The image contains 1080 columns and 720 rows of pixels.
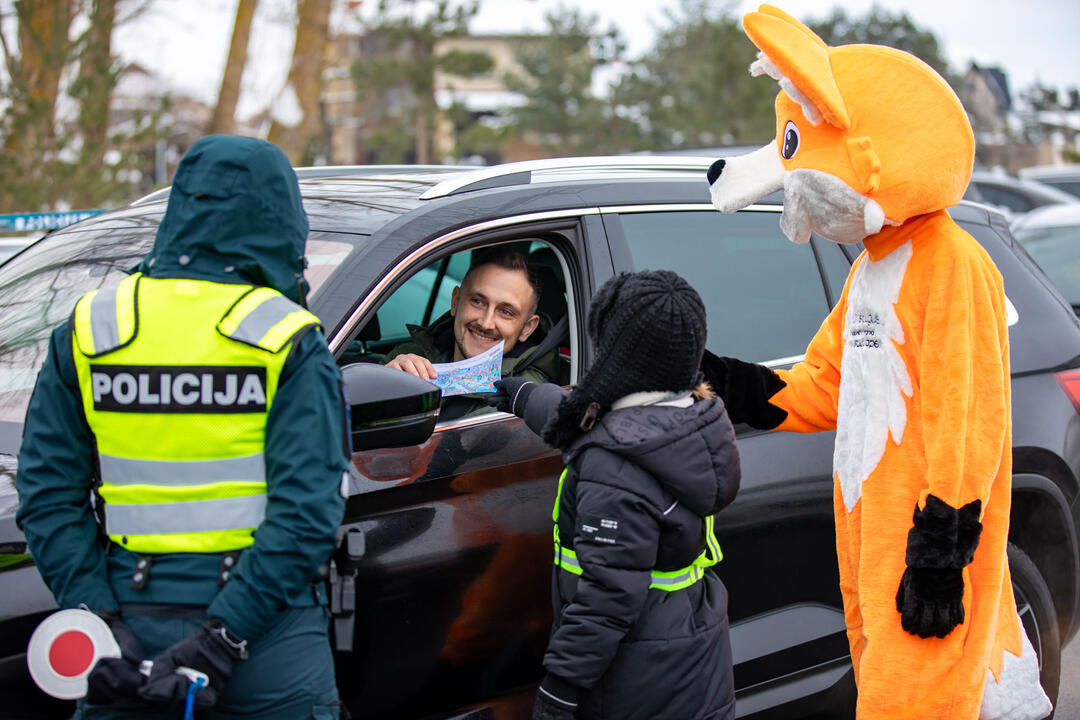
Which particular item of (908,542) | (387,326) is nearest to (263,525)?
(908,542)

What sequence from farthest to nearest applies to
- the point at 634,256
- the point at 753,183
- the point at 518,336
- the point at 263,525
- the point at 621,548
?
the point at 518,336
the point at 634,256
the point at 753,183
the point at 621,548
the point at 263,525

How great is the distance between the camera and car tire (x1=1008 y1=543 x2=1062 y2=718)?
10.8ft

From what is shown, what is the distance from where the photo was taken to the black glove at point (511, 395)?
259 centimetres

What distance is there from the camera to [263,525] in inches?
72.2

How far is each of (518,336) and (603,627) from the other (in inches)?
51.7

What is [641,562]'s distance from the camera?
2193mm

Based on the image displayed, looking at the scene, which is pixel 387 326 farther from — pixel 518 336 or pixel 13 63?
pixel 13 63

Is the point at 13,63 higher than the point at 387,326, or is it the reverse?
the point at 13,63

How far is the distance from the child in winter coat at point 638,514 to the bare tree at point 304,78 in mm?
12889

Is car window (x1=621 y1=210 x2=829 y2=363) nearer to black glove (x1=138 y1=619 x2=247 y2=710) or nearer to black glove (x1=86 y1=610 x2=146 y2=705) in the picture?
black glove (x1=138 y1=619 x2=247 y2=710)

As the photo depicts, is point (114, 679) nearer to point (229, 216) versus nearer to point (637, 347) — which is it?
point (229, 216)

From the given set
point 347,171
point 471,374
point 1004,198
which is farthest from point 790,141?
point 1004,198

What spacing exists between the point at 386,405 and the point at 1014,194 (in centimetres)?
1416

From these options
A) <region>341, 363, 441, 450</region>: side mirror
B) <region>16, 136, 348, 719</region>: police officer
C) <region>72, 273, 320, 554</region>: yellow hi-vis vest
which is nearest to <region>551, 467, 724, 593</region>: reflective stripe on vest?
<region>341, 363, 441, 450</region>: side mirror
